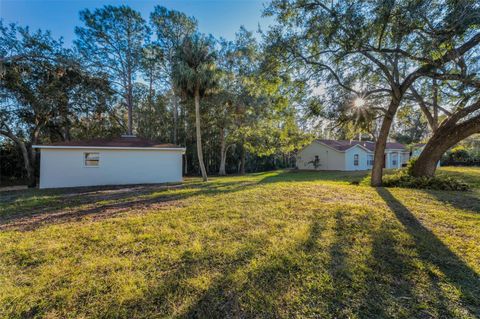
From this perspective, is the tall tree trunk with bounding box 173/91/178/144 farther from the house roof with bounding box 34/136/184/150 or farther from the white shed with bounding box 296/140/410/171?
the white shed with bounding box 296/140/410/171

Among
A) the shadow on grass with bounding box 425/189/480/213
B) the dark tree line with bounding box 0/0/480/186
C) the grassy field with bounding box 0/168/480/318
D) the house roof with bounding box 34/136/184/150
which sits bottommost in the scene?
the grassy field with bounding box 0/168/480/318

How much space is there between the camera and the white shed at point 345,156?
2314cm

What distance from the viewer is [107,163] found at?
12383 mm

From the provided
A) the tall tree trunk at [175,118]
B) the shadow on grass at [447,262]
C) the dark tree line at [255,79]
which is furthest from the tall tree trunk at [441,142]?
the tall tree trunk at [175,118]

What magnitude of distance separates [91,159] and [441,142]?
17.3 metres

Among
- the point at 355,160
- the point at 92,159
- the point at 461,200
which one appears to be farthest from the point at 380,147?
the point at 355,160

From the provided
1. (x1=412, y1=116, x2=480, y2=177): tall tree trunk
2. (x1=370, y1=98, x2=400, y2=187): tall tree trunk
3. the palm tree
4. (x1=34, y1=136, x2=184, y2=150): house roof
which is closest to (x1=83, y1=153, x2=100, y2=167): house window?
(x1=34, y1=136, x2=184, y2=150): house roof

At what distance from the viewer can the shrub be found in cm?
820

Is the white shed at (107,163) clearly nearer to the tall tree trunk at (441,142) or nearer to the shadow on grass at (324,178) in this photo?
the shadow on grass at (324,178)

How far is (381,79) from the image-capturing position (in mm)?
10180

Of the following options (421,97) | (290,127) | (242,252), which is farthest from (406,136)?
(242,252)

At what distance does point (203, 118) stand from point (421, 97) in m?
17.4

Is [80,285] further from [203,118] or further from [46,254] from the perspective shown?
[203,118]

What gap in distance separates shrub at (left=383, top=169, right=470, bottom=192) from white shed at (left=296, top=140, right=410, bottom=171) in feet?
44.6
